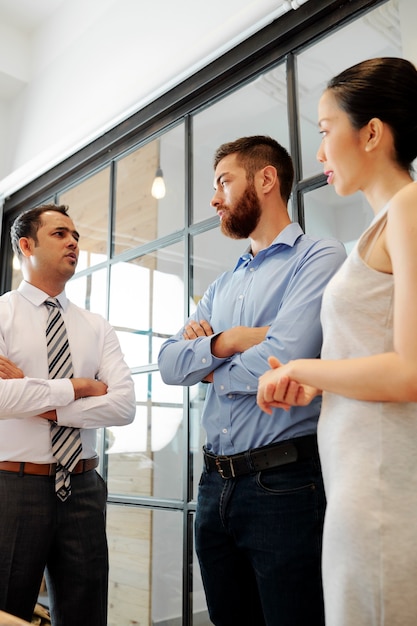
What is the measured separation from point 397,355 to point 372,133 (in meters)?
0.43

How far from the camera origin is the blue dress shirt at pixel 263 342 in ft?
4.26

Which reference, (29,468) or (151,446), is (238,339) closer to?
(29,468)

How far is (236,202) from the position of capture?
1.60 meters

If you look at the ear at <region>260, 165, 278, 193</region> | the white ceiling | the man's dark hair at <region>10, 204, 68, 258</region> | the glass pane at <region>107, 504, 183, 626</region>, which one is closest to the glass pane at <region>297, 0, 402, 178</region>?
the ear at <region>260, 165, 278, 193</region>

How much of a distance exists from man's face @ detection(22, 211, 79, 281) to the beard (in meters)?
0.77

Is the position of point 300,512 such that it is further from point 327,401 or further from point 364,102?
point 364,102

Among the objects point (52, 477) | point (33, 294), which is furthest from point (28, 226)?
point (52, 477)

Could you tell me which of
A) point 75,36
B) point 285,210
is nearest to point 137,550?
point 285,210

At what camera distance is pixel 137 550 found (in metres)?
2.43

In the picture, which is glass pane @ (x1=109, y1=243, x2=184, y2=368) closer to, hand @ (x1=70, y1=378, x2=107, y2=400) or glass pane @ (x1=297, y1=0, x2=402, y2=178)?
hand @ (x1=70, y1=378, x2=107, y2=400)

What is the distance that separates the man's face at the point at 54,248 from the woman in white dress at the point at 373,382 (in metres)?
1.28

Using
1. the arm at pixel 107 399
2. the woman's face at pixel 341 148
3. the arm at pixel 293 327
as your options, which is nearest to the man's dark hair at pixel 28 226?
the arm at pixel 107 399

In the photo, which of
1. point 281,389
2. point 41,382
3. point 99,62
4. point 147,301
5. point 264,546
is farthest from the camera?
point 99,62

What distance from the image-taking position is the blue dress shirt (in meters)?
1.30
